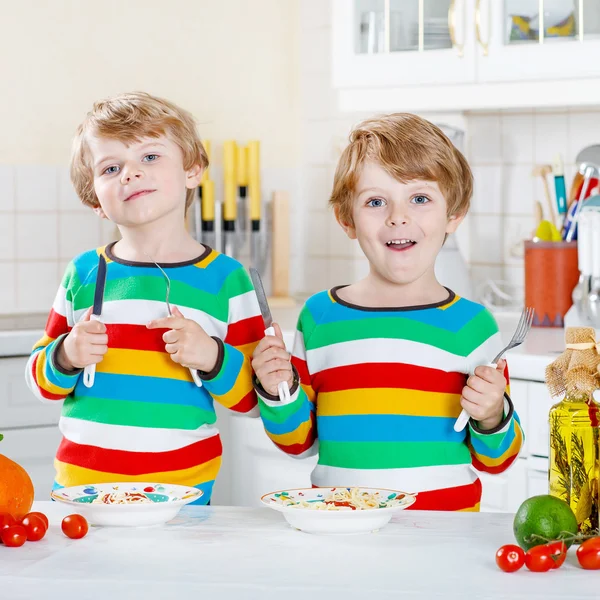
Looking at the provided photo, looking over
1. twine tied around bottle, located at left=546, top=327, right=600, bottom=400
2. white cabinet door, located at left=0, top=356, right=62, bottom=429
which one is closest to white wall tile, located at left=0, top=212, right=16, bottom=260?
white cabinet door, located at left=0, top=356, right=62, bottom=429

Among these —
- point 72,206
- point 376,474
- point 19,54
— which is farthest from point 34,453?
point 376,474

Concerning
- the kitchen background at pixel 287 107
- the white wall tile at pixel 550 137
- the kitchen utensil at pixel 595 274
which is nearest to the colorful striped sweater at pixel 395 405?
the kitchen background at pixel 287 107

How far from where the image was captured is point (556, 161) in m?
2.51

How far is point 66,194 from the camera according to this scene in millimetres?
2859

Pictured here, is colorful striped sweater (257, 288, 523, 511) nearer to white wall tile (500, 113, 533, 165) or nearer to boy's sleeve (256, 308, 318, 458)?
boy's sleeve (256, 308, 318, 458)

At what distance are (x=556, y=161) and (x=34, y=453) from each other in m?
1.38

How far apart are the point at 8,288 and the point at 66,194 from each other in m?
0.29

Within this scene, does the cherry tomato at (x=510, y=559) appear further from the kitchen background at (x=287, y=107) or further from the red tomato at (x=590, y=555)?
the kitchen background at (x=287, y=107)

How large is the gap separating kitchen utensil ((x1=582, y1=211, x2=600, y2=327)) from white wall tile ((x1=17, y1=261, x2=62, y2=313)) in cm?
137

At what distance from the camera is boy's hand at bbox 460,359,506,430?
127cm

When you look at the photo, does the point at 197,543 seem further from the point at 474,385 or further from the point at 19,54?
the point at 19,54

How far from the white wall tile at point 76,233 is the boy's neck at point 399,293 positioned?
1.54 metres

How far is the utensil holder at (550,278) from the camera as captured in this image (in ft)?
8.05

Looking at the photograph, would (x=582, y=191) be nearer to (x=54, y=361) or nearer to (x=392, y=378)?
(x=392, y=378)
